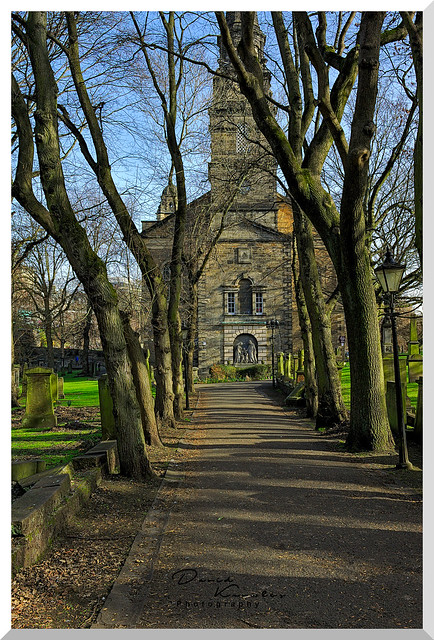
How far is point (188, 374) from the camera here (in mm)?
24062

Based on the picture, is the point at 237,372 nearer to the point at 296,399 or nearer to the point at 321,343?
the point at 296,399

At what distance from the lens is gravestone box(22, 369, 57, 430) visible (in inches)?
584

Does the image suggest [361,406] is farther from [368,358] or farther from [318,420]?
[318,420]

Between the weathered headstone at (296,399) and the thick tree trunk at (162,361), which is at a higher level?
the thick tree trunk at (162,361)

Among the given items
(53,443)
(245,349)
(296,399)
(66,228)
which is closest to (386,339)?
(296,399)

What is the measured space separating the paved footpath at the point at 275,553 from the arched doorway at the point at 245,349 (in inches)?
1477

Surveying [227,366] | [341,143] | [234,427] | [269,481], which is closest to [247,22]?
[341,143]

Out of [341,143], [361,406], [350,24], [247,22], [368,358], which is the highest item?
[350,24]

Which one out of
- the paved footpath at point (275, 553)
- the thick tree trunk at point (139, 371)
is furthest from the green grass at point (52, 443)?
the paved footpath at point (275, 553)

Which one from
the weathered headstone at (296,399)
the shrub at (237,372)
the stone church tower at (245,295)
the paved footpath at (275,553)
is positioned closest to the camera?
the paved footpath at (275,553)

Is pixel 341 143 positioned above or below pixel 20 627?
above

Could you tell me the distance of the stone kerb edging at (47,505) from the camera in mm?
4605

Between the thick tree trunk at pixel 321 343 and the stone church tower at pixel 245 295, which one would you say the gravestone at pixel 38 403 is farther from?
the stone church tower at pixel 245 295
